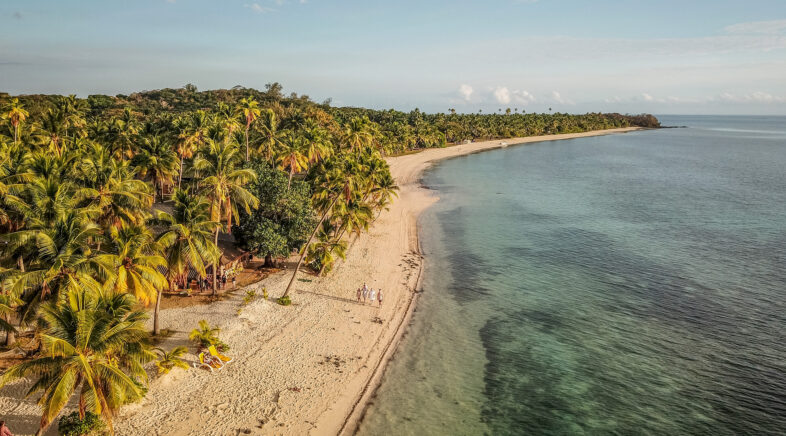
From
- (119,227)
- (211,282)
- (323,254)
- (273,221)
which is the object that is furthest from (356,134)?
(119,227)

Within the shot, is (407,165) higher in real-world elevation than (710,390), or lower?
higher

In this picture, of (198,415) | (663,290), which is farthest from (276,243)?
(663,290)

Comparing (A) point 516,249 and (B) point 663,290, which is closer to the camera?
(B) point 663,290

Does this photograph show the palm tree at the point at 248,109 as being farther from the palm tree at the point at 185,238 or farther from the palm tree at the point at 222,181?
the palm tree at the point at 185,238

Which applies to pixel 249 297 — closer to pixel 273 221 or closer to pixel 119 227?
pixel 273 221

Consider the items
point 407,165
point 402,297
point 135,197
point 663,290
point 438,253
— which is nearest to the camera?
point 135,197

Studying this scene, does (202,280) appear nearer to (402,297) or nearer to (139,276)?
(139,276)

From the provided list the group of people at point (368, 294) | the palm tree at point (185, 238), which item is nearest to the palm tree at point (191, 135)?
the palm tree at point (185, 238)

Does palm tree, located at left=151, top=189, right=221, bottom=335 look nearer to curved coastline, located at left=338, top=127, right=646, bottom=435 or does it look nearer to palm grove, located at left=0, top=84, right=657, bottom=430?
palm grove, located at left=0, top=84, right=657, bottom=430
